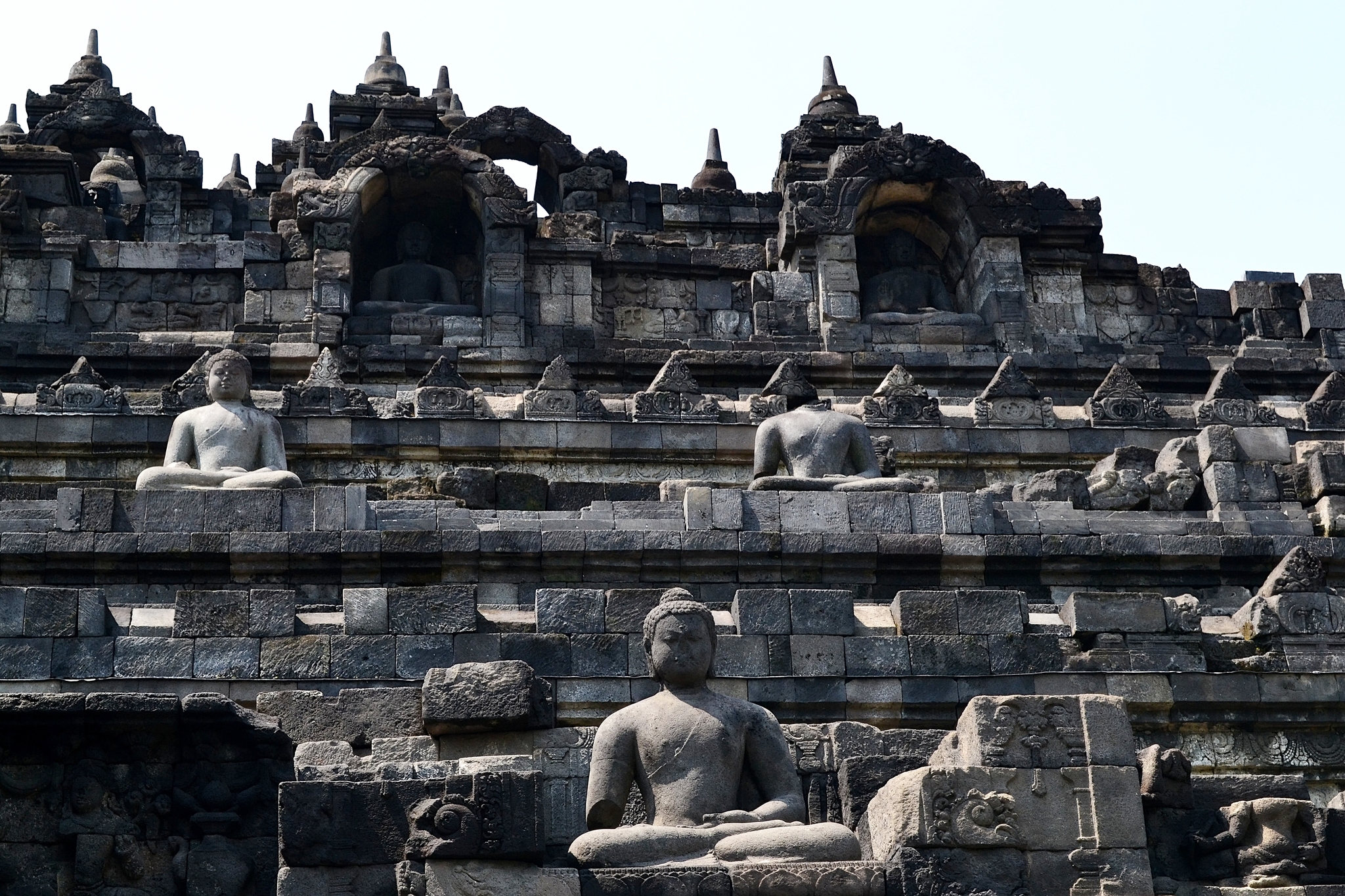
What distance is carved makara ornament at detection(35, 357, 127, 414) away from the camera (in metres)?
26.3

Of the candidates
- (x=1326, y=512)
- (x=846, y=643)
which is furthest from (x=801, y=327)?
(x=846, y=643)

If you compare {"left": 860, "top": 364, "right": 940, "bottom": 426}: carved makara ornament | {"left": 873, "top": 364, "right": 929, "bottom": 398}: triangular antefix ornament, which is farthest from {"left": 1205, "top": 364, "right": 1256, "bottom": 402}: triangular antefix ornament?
{"left": 873, "top": 364, "right": 929, "bottom": 398}: triangular antefix ornament

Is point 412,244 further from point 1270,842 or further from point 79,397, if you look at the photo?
point 1270,842

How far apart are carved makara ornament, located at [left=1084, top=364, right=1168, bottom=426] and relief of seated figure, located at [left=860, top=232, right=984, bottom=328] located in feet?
13.6

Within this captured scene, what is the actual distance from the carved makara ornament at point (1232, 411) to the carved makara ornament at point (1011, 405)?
181 cm

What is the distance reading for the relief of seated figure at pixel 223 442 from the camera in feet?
73.4

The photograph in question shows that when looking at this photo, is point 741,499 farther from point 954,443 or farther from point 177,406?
point 177,406

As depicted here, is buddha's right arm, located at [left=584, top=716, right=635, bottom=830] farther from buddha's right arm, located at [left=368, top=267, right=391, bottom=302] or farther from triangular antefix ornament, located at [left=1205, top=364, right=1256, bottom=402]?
buddha's right arm, located at [left=368, top=267, right=391, bottom=302]

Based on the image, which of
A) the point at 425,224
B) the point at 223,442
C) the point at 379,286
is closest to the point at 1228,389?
the point at 379,286

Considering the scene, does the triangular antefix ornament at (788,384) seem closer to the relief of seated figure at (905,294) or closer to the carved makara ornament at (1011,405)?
the carved makara ornament at (1011,405)

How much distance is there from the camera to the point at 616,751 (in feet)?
48.8

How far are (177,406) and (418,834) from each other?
13.8 m

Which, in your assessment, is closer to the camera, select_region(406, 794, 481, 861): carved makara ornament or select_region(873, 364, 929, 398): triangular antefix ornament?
select_region(406, 794, 481, 861): carved makara ornament

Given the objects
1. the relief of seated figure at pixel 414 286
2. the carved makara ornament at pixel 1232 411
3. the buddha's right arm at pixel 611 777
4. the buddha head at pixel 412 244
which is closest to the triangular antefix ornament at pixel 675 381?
the relief of seated figure at pixel 414 286
